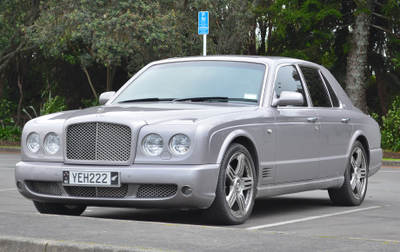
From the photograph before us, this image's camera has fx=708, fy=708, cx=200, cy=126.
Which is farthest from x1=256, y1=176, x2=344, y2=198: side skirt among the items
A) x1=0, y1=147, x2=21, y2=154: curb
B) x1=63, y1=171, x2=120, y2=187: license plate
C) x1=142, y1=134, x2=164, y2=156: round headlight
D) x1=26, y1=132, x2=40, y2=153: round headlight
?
x1=0, y1=147, x2=21, y2=154: curb

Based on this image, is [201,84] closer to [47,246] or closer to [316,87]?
[316,87]

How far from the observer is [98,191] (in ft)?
21.3

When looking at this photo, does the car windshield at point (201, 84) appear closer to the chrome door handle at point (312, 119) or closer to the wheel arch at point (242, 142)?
the wheel arch at point (242, 142)

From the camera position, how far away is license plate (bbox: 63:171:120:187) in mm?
6320

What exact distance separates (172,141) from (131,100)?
1.58 meters

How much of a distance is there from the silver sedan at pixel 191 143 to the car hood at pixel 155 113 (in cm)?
1

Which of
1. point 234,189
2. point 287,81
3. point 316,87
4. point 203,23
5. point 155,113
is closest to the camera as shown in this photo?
point 155,113

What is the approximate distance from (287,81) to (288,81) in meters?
0.03

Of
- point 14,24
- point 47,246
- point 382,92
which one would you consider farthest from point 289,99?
point 14,24

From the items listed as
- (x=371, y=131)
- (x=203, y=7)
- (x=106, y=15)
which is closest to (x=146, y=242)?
(x=371, y=131)

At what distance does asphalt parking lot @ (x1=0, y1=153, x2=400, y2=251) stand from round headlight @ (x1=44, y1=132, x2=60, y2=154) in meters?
0.63

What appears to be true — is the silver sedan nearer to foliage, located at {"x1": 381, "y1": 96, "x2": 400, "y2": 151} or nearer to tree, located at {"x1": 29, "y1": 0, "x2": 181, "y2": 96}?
tree, located at {"x1": 29, "y1": 0, "x2": 181, "y2": 96}

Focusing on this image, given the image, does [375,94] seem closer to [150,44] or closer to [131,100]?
[150,44]

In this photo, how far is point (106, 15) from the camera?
21.2m
